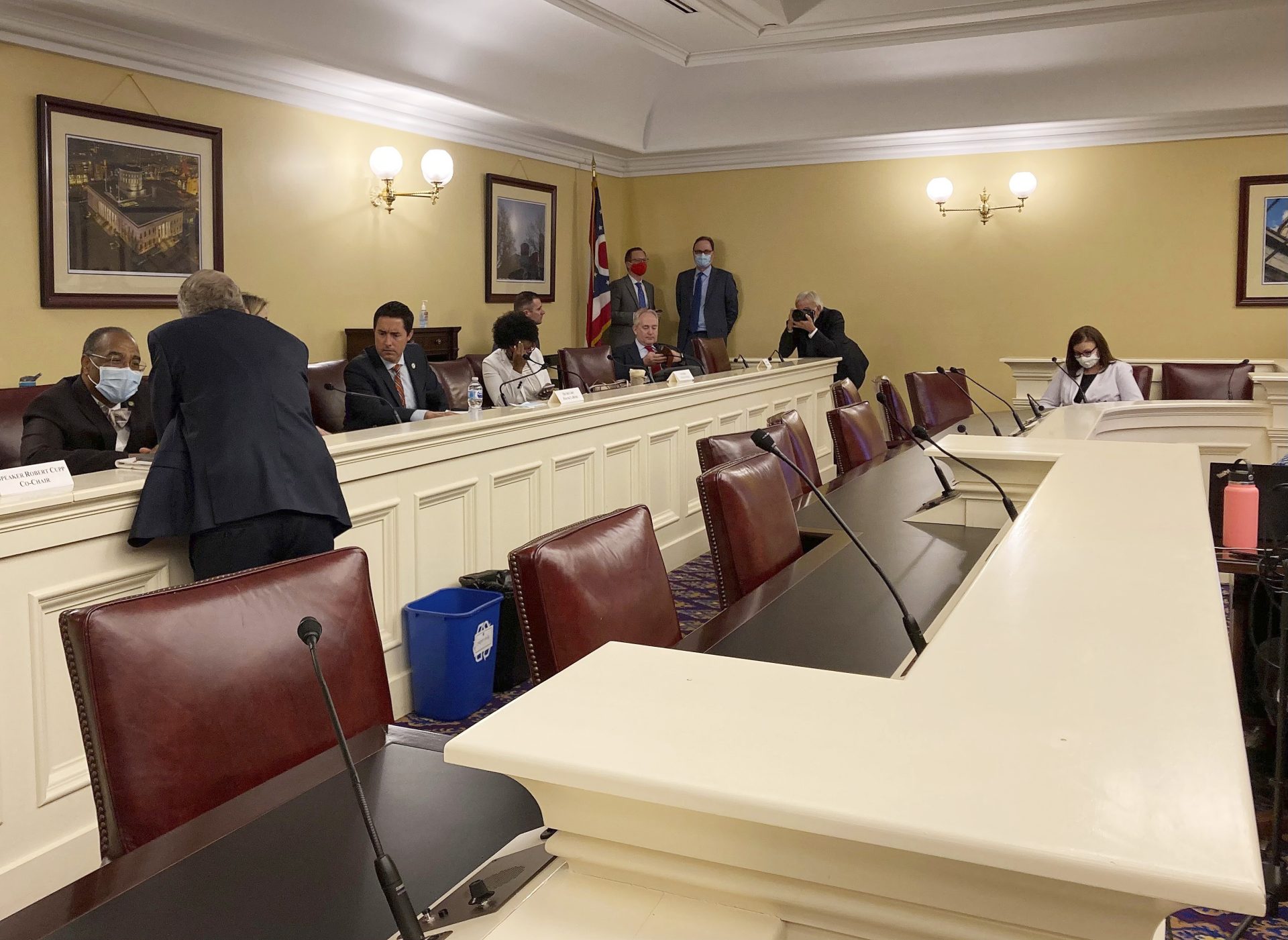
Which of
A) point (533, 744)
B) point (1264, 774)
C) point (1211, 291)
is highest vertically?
point (1211, 291)

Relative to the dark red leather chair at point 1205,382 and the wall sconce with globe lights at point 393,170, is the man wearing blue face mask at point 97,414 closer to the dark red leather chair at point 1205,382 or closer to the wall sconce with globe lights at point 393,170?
the wall sconce with globe lights at point 393,170

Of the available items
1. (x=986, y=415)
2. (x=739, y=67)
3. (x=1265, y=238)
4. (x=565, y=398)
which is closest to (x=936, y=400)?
(x=986, y=415)

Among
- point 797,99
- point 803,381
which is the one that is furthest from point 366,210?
point 797,99

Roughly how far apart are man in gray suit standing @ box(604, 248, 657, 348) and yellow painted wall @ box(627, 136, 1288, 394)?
73 centimetres

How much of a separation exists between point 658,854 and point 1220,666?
0.58m

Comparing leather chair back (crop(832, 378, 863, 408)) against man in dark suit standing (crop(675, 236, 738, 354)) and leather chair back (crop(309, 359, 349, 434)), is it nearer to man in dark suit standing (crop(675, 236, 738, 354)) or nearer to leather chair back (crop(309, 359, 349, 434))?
leather chair back (crop(309, 359, 349, 434))

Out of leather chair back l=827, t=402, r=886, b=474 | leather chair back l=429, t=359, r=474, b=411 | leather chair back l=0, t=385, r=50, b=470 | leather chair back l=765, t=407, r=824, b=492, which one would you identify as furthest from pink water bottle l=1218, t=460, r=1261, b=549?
leather chair back l=429, t=359, r=474, b=411

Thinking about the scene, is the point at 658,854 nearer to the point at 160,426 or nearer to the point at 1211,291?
the point at 160,426

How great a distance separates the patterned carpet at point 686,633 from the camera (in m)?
2.29

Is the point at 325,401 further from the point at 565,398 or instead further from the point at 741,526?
the point at 741,526

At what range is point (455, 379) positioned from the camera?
6.05 m

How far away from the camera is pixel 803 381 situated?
735 cm

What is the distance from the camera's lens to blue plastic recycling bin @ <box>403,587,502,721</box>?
3.31m

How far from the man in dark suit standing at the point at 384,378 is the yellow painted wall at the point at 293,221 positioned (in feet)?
5.18
